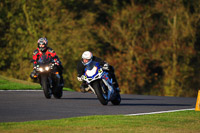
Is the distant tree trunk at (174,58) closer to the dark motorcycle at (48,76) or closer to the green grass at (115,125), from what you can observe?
the dark motorcycle at (48,76)

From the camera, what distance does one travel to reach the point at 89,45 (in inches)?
1660

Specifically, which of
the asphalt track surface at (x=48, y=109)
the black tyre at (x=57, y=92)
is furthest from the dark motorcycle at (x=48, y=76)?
the asphalt track surface at (x=48, y=109)

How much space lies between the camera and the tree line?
126 feet

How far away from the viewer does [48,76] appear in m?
19.6

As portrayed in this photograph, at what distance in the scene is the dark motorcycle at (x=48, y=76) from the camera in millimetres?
19297

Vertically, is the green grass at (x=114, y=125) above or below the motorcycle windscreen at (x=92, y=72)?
below

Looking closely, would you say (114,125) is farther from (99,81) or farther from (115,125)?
(99,81)

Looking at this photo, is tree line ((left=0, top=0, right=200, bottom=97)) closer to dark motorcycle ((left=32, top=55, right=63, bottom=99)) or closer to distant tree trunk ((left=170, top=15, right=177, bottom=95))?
distant tree trunk ((left=170, top=15, right=177, bottom=95))

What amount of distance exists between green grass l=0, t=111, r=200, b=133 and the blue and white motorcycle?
3.00m

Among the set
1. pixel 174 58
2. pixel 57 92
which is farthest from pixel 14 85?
pixel 174 58

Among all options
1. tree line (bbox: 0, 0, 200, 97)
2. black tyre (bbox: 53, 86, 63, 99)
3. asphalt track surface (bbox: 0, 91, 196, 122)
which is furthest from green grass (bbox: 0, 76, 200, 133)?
tree line (bbox: 0, 0, 200, 97)

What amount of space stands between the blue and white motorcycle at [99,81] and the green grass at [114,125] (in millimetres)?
3003

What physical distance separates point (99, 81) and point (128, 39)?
75.0 ft

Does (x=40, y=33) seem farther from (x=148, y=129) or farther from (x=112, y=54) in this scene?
(x=148, y=129)
